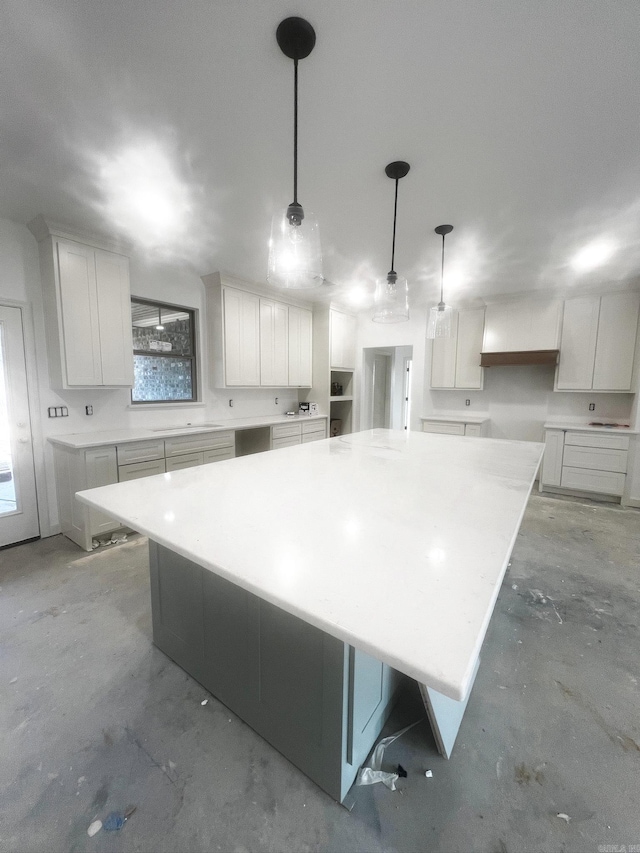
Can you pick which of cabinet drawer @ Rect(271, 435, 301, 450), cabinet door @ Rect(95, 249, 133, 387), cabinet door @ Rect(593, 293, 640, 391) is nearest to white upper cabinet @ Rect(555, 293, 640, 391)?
cabinet door @ Rect(593, 293, 640, 391)

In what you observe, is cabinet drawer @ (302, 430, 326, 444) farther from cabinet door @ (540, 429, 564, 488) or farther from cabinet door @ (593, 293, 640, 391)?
cabinet door @ (593, 293, 640, 391)

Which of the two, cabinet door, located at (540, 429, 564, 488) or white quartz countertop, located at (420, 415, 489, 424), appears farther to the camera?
white quartz countertop, located at (420, 415, 489, 424)

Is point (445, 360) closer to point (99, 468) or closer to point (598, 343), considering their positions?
point (598, 343)

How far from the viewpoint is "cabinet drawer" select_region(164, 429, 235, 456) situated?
132 inches

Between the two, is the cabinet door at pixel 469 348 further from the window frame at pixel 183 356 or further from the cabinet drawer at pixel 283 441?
the window frame at pixel 183 356

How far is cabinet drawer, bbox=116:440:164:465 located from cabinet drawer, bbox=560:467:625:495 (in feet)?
15.9

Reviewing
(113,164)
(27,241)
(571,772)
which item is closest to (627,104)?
(113,164)

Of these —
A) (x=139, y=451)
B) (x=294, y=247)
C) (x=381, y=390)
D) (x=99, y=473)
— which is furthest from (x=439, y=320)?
(x=381, y=390)

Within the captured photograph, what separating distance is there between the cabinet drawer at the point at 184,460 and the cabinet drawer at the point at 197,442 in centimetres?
4

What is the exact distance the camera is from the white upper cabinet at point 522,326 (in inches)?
171

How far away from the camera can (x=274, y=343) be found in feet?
15.6

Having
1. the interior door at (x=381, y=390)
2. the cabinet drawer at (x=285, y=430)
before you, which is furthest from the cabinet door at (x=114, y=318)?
the interior door at (x=381, y=390)

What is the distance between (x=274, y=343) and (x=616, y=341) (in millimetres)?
4285

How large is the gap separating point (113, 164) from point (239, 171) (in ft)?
2.40
